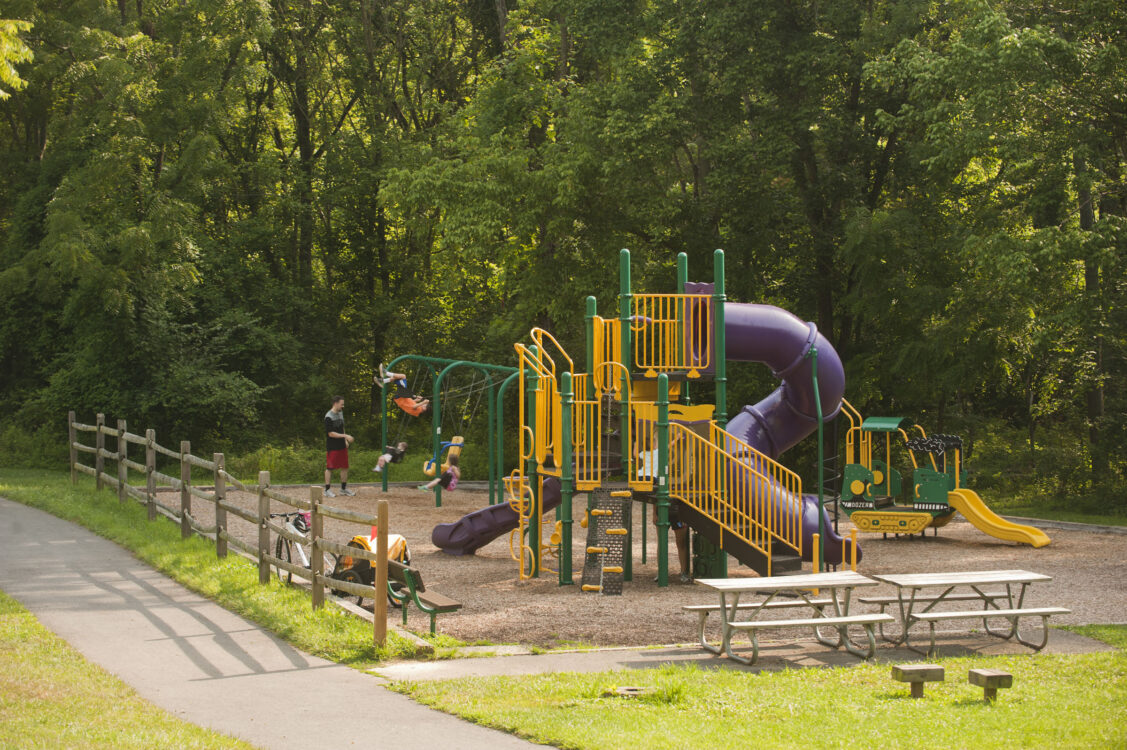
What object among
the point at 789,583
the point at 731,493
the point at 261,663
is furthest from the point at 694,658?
the point at 731,493

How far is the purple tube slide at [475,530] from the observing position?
14391 mm

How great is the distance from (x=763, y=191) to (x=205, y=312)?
1409 centimetres

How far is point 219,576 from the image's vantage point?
11336 millimetres

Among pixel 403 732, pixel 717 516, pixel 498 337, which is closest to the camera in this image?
pixel 403 732

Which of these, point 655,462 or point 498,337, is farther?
point 498,337

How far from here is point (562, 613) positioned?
1038 cm

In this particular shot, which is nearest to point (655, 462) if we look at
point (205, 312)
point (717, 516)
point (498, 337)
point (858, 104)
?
point (717, 516)

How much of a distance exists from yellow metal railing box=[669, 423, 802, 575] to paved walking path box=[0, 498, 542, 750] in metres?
5.01

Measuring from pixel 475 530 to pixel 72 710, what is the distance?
8052 millimetres

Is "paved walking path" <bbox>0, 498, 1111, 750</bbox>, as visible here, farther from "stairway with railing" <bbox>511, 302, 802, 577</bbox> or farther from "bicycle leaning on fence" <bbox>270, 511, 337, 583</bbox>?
"stairway with railing" <bbox>511, 302, 802, 577</bbox>

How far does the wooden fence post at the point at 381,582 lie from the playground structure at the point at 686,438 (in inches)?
148

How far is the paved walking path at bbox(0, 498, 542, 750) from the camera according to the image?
6.24 metres

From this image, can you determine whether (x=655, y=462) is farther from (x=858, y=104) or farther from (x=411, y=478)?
(x=858, y=104)

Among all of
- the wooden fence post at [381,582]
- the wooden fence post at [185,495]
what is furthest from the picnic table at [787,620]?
the wooden fence post at [185,495]
